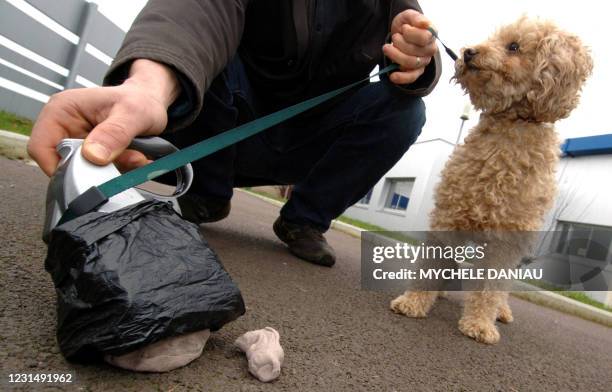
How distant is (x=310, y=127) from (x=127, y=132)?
162cm

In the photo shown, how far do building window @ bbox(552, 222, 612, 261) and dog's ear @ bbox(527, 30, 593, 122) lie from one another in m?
7.40

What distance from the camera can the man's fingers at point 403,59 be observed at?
5.98ft

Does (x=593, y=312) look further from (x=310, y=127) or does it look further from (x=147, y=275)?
(x=147, y=275)

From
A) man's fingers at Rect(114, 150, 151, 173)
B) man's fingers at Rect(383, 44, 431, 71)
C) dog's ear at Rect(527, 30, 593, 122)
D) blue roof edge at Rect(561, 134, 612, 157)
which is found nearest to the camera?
man's fingers at Rect(114, 150, 151, 173)

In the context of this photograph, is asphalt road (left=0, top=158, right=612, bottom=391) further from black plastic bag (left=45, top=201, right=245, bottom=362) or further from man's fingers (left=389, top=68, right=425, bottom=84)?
man's fingers (left=389, top=68, right=425, bottom=84)

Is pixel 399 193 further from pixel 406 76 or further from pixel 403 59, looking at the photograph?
pixel 403 59

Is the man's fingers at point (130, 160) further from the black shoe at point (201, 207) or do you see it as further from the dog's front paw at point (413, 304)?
the dog's front paw at point (413, 304)

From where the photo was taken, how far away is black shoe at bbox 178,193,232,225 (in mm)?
2295

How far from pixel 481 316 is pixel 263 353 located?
4.40 feet

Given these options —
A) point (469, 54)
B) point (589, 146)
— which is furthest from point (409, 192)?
point (469, 54)

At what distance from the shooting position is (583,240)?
8.48m

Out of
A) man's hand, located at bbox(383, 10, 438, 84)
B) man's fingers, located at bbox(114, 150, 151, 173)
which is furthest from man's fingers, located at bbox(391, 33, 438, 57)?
man's fingers, located at bbox(114, 150, 151, 173)

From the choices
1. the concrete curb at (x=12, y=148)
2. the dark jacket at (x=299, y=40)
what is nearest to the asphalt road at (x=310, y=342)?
the dark jacket at (x=299, y=40)

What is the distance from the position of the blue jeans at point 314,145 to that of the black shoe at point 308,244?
0.05 m
